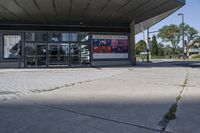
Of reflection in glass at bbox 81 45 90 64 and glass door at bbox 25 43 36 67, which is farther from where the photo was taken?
reflection in glass at bbox 81 45 90 64

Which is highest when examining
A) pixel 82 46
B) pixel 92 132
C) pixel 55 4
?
pixel 55 4

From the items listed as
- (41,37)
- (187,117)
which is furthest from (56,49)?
(187,117)

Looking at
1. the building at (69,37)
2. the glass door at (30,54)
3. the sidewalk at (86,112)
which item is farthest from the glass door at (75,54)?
the sidewalk at (86,112)

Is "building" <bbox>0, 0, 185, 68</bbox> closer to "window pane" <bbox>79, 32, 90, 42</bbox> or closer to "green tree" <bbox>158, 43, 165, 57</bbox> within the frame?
"window pane" <bbox>79, 32, 90, 42</bbox>

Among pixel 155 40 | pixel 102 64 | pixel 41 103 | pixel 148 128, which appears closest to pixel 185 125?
pixel 148 128

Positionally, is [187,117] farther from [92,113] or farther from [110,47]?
[110,47]

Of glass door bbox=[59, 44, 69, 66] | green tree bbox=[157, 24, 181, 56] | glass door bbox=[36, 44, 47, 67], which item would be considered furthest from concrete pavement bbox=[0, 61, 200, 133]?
green tree bbox=[157, 24, 181, 56]

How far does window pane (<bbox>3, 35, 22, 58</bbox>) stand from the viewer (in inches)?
1329

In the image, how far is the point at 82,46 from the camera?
116 ft

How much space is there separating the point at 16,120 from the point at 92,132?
185 cm

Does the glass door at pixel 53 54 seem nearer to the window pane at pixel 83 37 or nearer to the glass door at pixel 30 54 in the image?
the glass door at pixel 30 54

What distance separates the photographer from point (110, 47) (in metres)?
35.7

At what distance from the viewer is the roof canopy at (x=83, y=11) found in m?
25.9

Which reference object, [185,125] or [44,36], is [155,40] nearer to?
[44,36]
